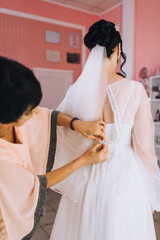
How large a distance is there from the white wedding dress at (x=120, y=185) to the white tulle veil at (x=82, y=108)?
5 cm

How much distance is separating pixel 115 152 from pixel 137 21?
352 cm

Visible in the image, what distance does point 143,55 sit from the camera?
4.01 meters

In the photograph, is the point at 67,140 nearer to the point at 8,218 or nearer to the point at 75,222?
the point at 75,222

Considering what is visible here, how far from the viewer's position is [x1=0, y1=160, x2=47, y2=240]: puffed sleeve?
31.7 inches

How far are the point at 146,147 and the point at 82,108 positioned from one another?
45 centimetres

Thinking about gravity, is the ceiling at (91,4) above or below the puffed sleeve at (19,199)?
above

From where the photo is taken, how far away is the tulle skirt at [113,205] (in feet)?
3.92

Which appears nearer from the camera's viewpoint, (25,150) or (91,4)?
(25,150)

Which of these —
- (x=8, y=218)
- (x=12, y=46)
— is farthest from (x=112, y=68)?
(x=12, y=46)

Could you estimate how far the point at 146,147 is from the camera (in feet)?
4.32

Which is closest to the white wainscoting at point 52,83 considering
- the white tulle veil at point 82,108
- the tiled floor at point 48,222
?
the tiled floor at point 48,222

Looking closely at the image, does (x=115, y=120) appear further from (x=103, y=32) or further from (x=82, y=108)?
(x=103, y=32)

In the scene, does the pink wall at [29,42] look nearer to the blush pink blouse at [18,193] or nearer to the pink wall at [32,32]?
the pink wall at [32,32]

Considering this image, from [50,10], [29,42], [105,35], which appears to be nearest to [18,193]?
[105,35]
